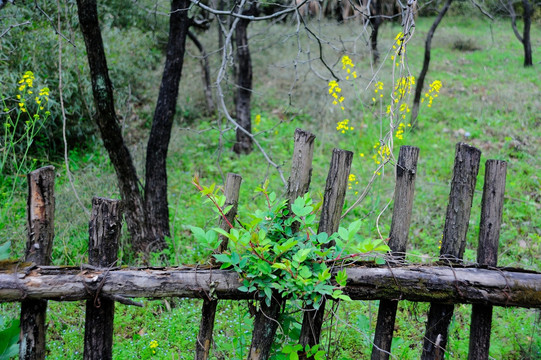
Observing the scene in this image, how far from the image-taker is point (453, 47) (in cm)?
1265

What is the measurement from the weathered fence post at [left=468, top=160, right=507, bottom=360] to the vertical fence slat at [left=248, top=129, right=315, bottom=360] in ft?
3.22

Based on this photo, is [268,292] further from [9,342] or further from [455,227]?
[9,342]

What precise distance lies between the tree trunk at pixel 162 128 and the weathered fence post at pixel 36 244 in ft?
7.92

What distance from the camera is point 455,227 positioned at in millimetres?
2420

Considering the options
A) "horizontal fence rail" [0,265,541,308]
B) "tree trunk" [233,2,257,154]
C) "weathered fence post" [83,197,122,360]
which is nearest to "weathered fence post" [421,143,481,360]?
"horizontal fence rail" [0,265,541,308]

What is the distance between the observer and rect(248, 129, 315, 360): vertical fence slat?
7.52ft

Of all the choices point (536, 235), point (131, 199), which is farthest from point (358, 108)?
point (131, 199)

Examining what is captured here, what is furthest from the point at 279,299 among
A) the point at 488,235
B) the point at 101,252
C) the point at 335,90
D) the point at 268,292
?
the point at 335,90

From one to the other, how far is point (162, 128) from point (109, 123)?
646 millimetres

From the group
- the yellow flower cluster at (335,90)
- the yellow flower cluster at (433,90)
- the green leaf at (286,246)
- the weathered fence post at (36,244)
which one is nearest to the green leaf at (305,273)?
the green leaf at (286,246)

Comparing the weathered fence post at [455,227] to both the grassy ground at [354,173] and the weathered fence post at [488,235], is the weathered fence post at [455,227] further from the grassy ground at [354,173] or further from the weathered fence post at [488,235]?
the grassy ground at [354,173]

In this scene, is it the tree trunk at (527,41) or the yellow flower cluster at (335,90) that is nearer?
the yellow flower cluster at (335,90)

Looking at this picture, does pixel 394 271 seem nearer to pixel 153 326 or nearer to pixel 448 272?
pixel 448 272

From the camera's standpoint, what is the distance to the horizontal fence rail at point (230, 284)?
2.15 meters
